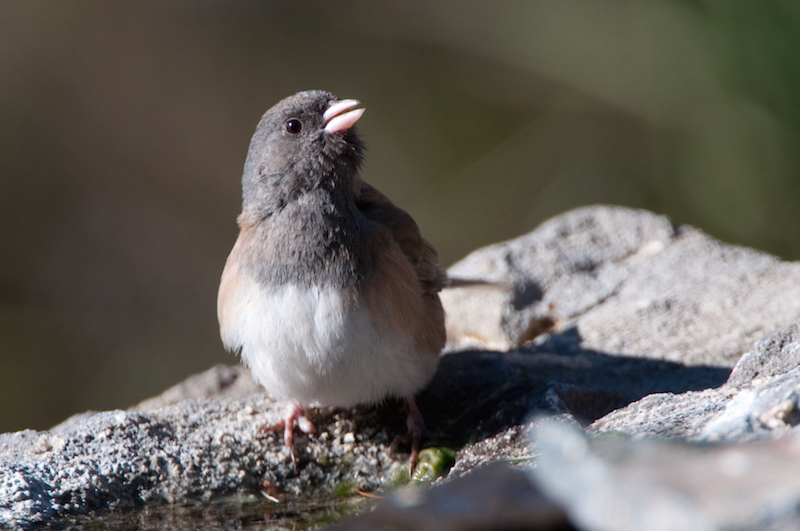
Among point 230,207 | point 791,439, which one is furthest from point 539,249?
point 230,207

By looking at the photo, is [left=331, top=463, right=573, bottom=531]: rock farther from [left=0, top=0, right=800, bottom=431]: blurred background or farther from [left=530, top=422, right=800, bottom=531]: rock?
[left=0, top=0, right=800, bottom=431]: blurred background

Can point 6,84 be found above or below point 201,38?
below

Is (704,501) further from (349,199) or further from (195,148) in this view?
(195,148)

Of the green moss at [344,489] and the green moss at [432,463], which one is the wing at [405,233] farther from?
the green moss at [344,489]

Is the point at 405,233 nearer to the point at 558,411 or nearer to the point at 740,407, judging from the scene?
the point at 558,411

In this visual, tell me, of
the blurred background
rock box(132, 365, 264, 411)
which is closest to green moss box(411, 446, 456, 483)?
rock box(132, 365, 264, 411)

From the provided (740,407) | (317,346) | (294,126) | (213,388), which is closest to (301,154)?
(294,126)

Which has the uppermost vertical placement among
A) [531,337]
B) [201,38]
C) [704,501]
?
[201,38]

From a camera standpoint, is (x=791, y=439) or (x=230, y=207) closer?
(x=791, y=439)
